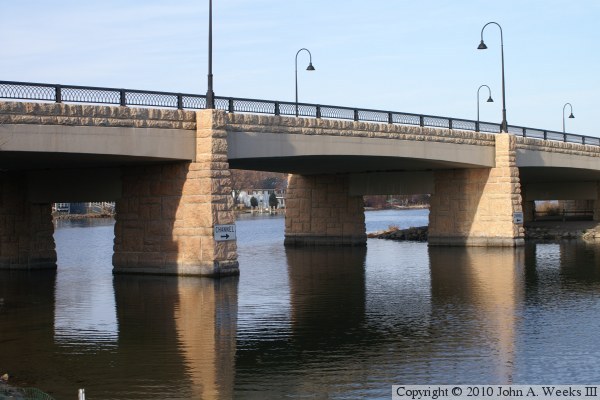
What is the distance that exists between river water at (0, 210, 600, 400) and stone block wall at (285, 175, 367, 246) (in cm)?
1669

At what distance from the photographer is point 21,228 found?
115ft

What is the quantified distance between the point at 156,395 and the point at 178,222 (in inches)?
671

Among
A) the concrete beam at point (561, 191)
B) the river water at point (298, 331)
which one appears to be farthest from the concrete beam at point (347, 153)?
the concrete beam at point (561, 191)

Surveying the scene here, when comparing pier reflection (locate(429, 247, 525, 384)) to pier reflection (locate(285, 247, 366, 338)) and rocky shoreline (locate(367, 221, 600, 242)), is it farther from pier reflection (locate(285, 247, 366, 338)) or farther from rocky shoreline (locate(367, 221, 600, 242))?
rocky shoreline (locate(367, 221, 600, 242))

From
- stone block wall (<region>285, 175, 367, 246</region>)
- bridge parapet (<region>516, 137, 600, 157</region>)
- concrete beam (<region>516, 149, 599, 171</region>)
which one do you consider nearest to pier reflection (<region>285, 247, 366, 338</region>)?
stone block wall (<region>285, 175, 367, 246</region>)

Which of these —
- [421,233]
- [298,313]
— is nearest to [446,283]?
[298,313]

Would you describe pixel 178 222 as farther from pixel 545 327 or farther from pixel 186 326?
pixel 545 327

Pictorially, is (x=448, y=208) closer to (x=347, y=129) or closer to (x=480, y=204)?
(x=480, y=204)

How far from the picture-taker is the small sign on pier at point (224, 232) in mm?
29625

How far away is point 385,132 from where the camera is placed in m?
39.8

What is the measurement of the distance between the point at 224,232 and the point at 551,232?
34.8 meters

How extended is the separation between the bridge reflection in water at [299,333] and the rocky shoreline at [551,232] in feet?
81.7

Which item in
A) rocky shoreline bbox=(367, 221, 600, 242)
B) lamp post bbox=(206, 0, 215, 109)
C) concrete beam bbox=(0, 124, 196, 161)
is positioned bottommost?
rocky shoreline bbox=(367, 221, 600, 242)

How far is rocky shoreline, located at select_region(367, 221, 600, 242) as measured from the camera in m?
57.2
